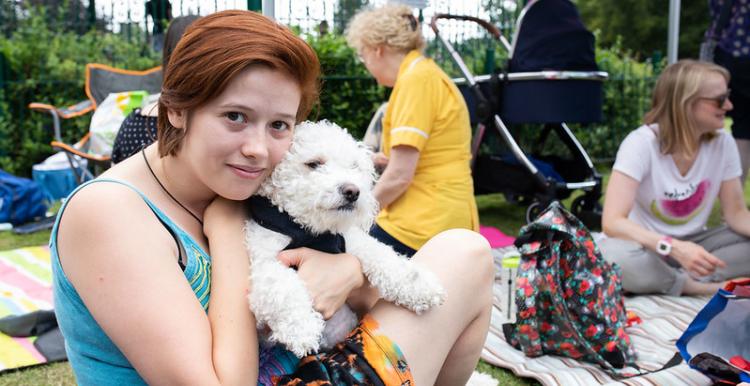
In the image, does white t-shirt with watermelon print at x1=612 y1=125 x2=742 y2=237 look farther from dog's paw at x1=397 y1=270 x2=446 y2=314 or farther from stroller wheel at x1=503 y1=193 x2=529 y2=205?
dog's paw at x1=397 y1=270 x2=446 y2=314

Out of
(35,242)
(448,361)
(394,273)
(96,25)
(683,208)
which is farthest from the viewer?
(96,25)

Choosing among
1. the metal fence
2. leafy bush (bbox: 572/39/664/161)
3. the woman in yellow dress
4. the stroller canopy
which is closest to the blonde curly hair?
the woman in yellow dress

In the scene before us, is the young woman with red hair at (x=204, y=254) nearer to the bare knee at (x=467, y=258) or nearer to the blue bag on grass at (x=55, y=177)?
the bare knee at (x=467, y=258)

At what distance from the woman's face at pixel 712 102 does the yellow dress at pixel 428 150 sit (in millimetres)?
1324

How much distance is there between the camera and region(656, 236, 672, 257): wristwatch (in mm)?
3564

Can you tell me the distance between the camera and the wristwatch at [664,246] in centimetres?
356

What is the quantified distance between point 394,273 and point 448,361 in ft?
1.45

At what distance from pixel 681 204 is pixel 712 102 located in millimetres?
608

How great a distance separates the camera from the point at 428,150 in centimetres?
363

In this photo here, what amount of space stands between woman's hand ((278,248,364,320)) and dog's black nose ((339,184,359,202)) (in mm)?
196

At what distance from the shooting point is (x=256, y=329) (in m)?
1.49

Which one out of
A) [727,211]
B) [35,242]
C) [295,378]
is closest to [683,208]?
[727,211]

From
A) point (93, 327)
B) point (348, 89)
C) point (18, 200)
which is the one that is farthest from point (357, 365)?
point (348, 89)

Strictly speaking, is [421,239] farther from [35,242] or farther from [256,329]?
[35,242]
